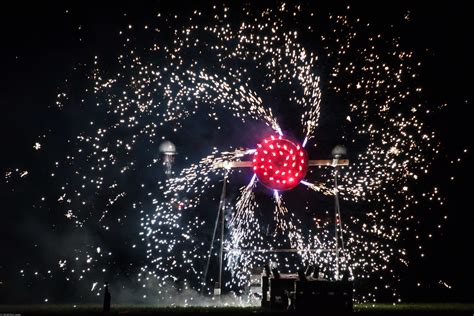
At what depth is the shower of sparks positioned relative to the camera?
1326 cm

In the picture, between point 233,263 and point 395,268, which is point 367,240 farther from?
point 233,263

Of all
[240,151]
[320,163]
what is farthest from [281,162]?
[240,151]

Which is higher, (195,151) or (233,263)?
(195,151)

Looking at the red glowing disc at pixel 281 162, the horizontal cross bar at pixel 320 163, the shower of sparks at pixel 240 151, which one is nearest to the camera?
the red glowing disc at pixel 281 162

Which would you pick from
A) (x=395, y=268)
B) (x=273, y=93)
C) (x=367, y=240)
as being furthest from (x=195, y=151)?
(x=395, y=268)

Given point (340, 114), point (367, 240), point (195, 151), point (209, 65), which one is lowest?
point (367, 240)

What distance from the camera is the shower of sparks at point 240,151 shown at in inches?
522

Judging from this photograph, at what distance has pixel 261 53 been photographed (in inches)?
515

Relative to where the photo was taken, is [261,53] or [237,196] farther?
[237,196]

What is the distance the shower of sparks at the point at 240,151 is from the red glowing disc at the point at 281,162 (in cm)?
306

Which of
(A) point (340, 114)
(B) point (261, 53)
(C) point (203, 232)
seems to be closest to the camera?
(B) point (261, 53)

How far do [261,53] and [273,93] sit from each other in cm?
148

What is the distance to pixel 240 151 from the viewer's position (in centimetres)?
1395

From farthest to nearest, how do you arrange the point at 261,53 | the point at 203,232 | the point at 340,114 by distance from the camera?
the point at 203,232
the point at 340,114
the point at 261,53
